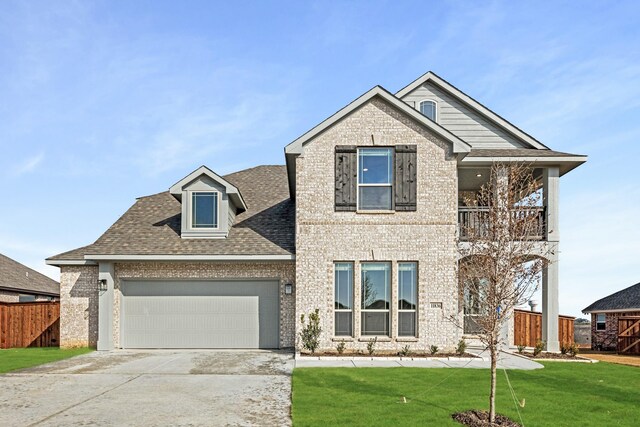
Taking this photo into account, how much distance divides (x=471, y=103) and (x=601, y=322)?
Answer: 1178 centimetres

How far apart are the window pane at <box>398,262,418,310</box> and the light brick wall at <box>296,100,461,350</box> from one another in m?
0.19

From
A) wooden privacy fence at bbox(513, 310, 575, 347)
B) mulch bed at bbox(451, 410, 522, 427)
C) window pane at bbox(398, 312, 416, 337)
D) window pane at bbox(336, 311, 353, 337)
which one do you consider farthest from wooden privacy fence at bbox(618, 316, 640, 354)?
mulch bed at bbox(451, 410, 522, 427)

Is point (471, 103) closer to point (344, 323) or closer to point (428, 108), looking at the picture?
point (428, 108)

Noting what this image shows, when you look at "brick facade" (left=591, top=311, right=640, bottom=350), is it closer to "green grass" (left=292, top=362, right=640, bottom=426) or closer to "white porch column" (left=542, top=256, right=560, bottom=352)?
"white porch column" (left=542, top=256, right=560, bottom=352)

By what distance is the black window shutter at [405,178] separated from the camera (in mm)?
15297

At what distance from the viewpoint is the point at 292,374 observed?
1132 centimetres

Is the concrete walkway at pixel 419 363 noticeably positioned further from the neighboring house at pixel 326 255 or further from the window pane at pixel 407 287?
the window pane at pixel 407 287

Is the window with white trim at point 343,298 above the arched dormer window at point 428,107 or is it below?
below

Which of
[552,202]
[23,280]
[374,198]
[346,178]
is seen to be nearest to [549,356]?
[552,202]

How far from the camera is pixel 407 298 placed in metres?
15.1

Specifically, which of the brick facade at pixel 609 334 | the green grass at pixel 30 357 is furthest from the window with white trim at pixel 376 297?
the brick facade at pixel 609 334

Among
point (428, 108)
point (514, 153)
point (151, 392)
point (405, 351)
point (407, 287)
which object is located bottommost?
point (405, 351)

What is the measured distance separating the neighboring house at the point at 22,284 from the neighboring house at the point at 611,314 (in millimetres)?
26662

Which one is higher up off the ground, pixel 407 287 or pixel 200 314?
pixel 407 287
